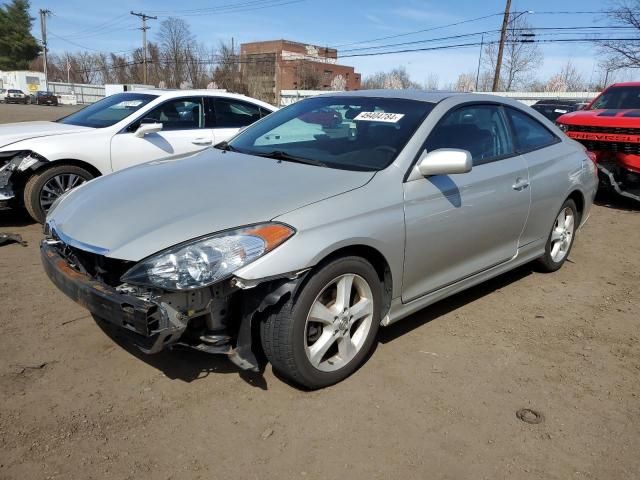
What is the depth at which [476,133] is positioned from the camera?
12.2 ft

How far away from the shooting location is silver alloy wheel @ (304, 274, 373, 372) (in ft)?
8.94

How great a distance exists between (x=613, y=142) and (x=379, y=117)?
5.51 metres

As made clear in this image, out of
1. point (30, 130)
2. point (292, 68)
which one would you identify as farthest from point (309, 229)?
point (292, 68)

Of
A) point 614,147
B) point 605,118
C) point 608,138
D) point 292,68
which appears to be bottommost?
point 614,147

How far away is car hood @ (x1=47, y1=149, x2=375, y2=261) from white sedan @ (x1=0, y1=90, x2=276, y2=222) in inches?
90.8

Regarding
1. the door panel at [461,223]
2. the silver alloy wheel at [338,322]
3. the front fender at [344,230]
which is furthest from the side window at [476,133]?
the silver alloy wheel at [338,322]

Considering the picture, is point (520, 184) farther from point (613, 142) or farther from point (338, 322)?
point (613, 142)

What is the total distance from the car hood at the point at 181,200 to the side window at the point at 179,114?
302cm

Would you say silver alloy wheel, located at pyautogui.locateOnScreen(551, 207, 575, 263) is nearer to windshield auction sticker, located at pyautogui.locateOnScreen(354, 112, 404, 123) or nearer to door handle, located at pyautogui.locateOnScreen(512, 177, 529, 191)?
door handle, located at pyautogui.locateOnScreen(512, 177, 529, 191)

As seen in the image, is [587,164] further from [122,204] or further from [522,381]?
[122,204]

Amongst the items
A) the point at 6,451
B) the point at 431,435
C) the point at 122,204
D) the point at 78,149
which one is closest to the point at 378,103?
the point at 122,204

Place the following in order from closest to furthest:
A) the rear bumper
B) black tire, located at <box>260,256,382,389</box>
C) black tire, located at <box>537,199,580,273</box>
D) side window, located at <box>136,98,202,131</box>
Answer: the rear bumper, black tire, located at <box>260,256,382,389</box>, black tire, located at <box>537,199,580,273</box>, side window, located at <box>136,98,202,131</box>

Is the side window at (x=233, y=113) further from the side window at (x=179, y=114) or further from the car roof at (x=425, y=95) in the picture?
the car roof at (x=425, y=95)

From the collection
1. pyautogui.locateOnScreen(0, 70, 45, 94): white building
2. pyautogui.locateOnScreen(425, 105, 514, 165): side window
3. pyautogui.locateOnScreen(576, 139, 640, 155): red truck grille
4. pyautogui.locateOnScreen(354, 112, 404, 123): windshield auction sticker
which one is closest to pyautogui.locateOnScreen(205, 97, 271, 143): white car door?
pyautogui.locateOnScreen(354, 112, 404, 123): windshield auction sticker
